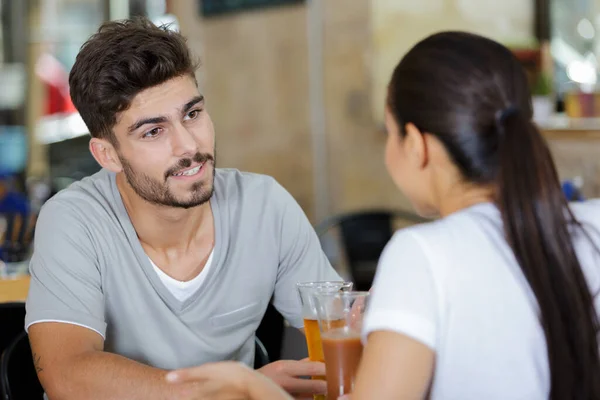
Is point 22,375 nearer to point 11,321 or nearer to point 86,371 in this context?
point 11,321

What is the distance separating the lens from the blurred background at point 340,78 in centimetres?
477

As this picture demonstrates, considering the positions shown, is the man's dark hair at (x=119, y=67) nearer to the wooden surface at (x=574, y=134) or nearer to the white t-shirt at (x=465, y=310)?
the white t-shirt at (x=465, y=310)

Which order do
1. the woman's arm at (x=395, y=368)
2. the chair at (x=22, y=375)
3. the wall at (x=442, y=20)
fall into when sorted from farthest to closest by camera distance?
the wall at (x=442, y=20) < the chair at (x=22, y=375) < the woman's arm at (x=395, y=368)

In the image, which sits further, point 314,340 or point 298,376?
point 298,376

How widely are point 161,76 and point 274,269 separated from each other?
498 mm

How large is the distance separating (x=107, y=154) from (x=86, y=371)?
57 centimetres

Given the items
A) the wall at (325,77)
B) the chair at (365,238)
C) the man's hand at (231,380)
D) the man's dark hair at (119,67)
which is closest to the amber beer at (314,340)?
the man's hand at (231,380)

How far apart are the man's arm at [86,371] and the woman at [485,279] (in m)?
0.43

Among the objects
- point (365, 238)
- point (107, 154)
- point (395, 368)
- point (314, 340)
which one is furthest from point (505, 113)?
point (365, 238)

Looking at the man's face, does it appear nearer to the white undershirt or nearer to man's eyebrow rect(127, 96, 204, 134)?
man's eyebrow rect(127, 96, 204, 134)

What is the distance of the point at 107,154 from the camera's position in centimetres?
203

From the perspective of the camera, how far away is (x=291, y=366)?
1.60 m

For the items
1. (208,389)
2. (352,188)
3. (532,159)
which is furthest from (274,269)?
(352,188)

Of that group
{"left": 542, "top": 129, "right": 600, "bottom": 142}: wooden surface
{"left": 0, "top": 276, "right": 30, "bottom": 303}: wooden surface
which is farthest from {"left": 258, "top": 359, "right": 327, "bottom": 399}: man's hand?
{"left": 542, "top": 129, "right": 600, "bottom": 142}: wooden surface
